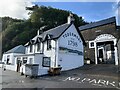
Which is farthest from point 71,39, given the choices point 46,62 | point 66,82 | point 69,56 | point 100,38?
point 66,82

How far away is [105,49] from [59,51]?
17.7 metres

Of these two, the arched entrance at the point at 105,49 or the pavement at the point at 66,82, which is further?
the arched entrance at the point at 105,49

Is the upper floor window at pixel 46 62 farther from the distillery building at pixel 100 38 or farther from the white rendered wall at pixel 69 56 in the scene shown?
the distillery building at pixel 100 38

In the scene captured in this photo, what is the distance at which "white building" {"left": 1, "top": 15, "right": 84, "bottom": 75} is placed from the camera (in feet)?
82.7

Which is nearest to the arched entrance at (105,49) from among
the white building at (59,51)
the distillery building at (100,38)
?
the distillery building at (100,38)

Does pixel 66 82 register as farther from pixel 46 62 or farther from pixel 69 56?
pixel 69 56

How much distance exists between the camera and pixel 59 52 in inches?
1001

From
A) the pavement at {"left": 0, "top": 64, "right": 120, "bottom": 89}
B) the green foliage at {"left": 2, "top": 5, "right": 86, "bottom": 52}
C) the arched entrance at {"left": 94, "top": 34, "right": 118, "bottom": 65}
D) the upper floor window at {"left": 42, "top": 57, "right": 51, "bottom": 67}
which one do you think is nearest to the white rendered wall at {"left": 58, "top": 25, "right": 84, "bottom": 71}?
the upper floor window at {"left": 42, "top": 57, "right": 51, "bottom": 67}

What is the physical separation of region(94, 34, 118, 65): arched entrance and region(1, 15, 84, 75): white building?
15.1ft

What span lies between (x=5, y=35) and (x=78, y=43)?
33195 mm

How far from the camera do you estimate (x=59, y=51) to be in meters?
25.5

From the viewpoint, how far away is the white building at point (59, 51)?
2520 centimetres

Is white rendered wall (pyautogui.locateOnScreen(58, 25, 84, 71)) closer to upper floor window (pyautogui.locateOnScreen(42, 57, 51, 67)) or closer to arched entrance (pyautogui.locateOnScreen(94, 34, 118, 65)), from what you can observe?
upper floor window (pyautogui.locateOnScreen(42, 57, 51, 67))

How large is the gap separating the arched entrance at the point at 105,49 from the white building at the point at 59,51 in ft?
15.1
